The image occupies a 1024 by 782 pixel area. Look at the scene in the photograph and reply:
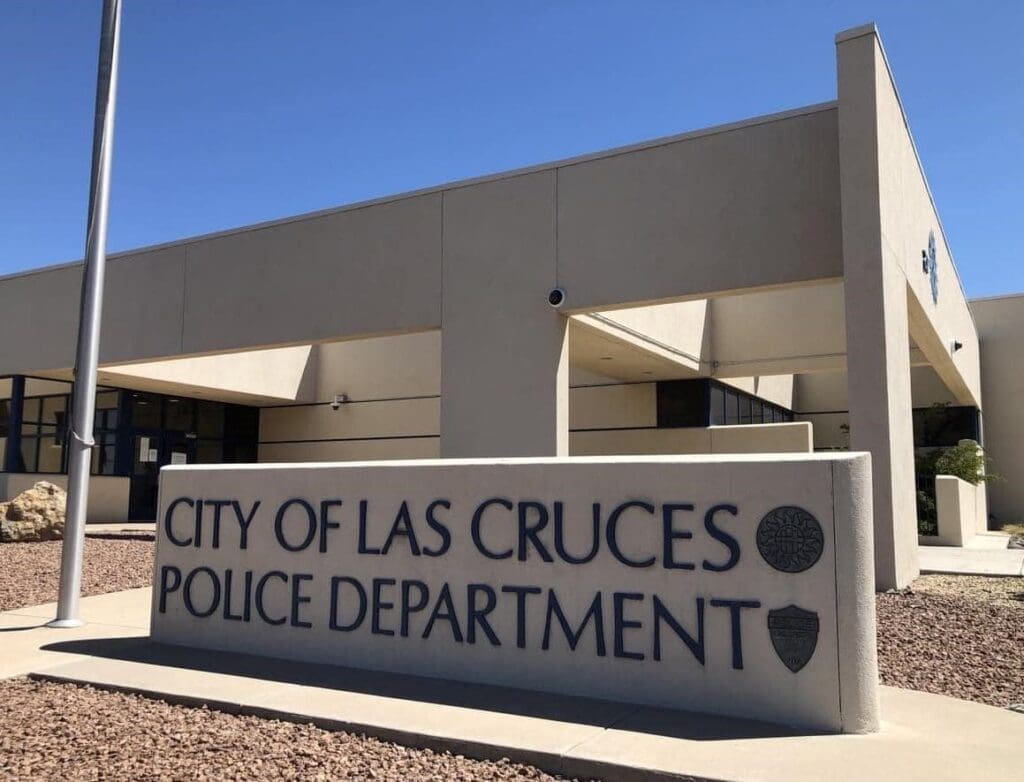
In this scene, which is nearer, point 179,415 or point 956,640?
point 956,640

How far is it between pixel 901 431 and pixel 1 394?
909 inches

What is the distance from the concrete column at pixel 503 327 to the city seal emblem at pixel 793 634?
8.12 meters

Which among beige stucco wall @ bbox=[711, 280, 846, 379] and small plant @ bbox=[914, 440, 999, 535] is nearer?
beige stucco wall @ bbox=[711, 280, 846, 379]

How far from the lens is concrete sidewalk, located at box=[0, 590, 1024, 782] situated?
4.49 m

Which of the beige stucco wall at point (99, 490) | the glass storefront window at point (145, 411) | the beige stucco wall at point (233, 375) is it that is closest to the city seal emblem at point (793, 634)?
the beige stucco wall at point (233, 375)

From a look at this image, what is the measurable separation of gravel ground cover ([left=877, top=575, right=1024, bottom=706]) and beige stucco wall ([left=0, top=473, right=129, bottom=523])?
20.1 metres

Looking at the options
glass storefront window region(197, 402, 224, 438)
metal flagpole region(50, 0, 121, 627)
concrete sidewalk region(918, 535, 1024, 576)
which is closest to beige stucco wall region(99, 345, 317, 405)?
glass storefront window region(197, 402, 224, 438)

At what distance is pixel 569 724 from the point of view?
523 centimetres

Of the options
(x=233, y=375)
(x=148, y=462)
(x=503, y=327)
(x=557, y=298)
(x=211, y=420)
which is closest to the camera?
(x=557, y=298)

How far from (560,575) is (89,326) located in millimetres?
6035

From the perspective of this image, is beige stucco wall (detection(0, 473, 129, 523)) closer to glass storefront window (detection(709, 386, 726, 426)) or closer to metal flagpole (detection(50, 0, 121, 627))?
metal flagpole (detection(50, 0, 121, 627))

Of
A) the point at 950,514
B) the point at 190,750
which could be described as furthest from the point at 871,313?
the point at 950,514

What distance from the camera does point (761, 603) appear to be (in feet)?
17.5

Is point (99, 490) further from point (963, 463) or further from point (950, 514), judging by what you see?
point (963, 463)
